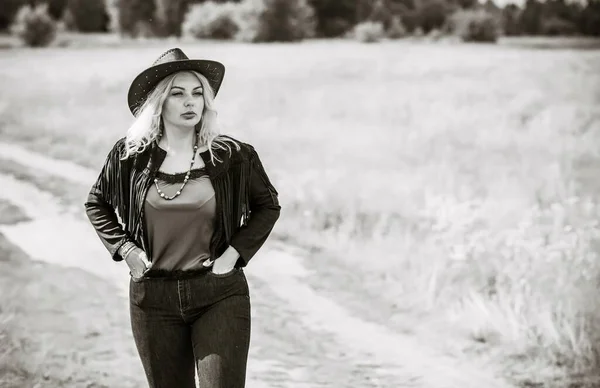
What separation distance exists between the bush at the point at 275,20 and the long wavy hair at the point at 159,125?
223cm

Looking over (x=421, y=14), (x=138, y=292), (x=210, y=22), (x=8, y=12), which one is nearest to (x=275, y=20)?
(x=210, y=22)

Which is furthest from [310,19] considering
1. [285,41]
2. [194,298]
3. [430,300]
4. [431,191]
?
[194,298]

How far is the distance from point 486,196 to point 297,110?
124 cm

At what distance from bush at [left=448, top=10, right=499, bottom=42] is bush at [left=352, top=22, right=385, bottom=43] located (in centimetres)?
43

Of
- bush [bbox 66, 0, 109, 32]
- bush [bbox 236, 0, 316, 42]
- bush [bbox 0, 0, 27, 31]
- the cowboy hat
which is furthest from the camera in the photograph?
bush [bbox 236, 0, 316, 42]

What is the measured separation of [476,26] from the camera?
4133 millimetres

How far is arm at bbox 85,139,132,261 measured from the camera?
1920mm

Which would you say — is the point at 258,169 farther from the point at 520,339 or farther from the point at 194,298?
the point at 520,339

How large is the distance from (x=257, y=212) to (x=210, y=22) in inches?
92.3

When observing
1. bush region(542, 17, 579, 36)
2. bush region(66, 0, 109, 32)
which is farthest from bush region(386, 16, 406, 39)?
bush region(66, 0, 109, 32)

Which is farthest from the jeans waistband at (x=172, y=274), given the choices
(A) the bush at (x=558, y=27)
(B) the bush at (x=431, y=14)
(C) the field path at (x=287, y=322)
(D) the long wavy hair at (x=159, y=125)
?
(A) the bush at (x=558, y=27)

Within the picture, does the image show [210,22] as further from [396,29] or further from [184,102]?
[184,102]

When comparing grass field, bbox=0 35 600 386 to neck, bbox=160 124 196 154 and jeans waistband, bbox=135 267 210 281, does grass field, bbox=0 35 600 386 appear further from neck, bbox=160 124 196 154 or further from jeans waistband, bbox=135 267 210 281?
jeans waistband, bbox=135 267 210 281

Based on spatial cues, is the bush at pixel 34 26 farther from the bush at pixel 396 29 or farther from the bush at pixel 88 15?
the bush at pixel 396 29
